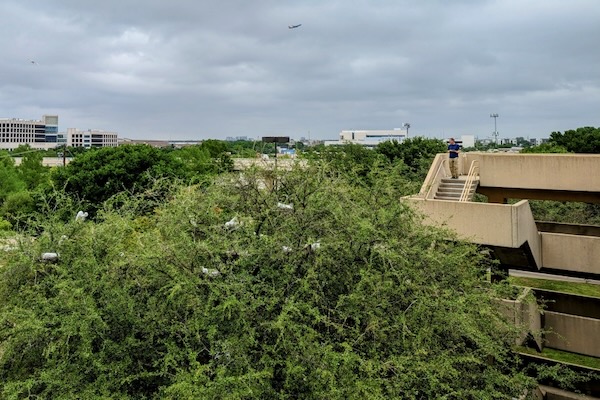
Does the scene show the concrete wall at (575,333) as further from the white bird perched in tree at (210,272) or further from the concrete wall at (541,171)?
the white bird perched in tree at (210,272)

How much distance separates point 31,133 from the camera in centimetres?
11594

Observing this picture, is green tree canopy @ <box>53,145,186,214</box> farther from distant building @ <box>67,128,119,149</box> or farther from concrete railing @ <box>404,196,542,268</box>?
distant building @ <box>67,128,119,149</box>

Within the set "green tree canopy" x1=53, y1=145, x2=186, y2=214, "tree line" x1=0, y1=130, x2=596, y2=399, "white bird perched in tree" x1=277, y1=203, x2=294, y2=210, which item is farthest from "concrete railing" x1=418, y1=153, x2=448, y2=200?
"green tree canopy" x1=53, y1=145, x2=186, y2=214

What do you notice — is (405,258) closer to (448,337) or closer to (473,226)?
(448,337)

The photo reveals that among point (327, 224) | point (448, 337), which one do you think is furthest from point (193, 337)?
point (448, 337)

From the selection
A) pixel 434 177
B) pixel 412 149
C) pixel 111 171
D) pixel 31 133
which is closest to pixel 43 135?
pixel 31 133

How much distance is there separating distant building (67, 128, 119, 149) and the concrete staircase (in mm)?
120087

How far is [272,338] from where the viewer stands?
5.88 meters

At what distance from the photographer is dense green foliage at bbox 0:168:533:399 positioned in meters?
5.30

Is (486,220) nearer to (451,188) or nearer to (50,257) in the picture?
(451,188)

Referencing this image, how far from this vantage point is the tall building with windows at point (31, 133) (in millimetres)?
109000

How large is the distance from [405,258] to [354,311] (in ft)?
4.02

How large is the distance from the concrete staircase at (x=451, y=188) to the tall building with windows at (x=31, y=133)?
11038cm

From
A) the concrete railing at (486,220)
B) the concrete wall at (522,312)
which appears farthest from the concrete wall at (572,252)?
the concrete wall at (522,312)
